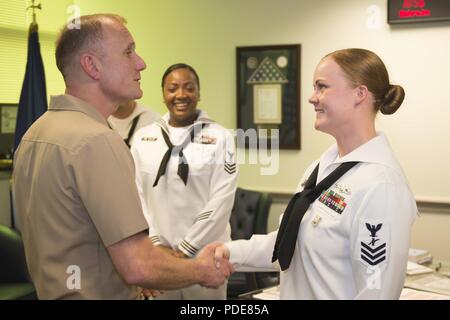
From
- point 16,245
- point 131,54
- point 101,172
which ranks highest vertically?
point 131,54

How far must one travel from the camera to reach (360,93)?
1716 mm

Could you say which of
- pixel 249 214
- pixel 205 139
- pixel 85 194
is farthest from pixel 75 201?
pixel 249 214

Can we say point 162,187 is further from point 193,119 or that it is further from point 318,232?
point 318,232

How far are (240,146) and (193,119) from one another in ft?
3.90

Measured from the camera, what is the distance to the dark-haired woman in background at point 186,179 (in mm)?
2830

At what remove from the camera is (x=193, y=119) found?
308 cm

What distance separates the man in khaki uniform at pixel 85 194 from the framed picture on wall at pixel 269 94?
8.08ft

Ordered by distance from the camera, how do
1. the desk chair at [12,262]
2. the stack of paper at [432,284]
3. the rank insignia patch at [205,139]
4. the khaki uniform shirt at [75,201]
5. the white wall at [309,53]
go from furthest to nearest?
the desk chair at [12,262], the white wall at [309,53], the rank insignia patch at [205,139], the stack of paper at [432,284], the khaki uniform shirt at [75,201]

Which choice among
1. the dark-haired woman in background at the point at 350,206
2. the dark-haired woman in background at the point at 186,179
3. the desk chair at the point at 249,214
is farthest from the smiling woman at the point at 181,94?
the dark-haired woman in background at the point at 350,206

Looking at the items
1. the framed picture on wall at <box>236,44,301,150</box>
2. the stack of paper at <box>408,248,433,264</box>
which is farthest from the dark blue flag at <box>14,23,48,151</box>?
the stack of paper at <box>408,248,433,264</box>

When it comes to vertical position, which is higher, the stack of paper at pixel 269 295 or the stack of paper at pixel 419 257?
the stack of paper at pixel 269 295

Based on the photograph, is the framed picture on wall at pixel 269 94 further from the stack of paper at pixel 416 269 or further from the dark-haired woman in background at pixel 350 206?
the dark-haired woman in background at pixel 350 206

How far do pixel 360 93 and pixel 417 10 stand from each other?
217 cm

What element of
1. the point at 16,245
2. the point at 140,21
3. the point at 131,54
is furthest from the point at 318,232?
the point at 140,21
